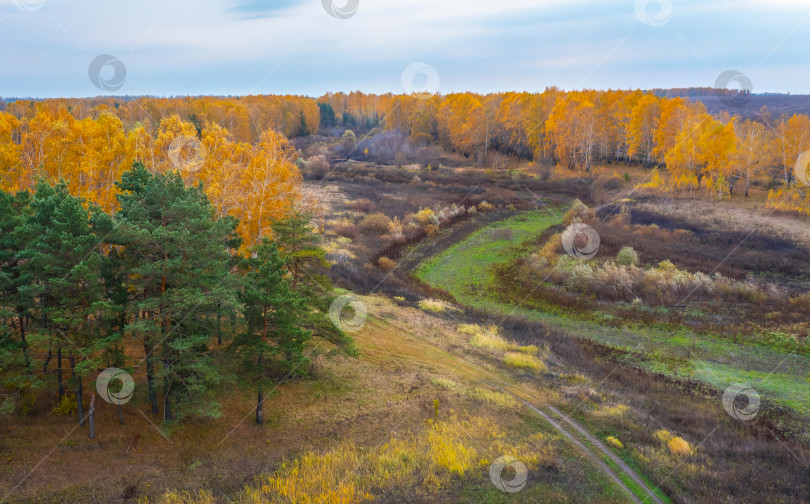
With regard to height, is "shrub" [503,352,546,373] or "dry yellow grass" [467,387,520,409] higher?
"dry yellow grass" [467,387,520,409]

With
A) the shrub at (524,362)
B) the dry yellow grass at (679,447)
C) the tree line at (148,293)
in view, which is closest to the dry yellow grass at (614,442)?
the dry yellow grass at (679,447)

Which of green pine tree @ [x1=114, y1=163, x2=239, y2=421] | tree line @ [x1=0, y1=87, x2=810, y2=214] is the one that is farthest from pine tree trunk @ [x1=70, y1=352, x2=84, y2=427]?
tree line @ [x1=0, y1=87, x2=810, y2=214]

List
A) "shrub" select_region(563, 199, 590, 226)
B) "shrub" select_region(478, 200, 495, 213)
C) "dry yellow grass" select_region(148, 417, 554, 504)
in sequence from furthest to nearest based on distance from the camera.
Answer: "shrub" select_region(478, 200, 495, 213)
"shrub" select_region(563, 199, 590, 226)
"dry yellow grass" select_region(148, 417, 554, 504)

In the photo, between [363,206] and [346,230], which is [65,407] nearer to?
[346,230]

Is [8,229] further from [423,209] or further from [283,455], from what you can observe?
[423,209]

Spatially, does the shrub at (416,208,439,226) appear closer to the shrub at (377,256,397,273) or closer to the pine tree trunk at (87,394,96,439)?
the shrub at (377,256,397,273)

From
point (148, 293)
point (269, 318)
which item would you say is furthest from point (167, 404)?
point (269, 318)

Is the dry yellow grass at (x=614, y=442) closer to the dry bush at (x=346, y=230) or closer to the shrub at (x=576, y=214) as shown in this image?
the dry bush at (x=346, y=230)
